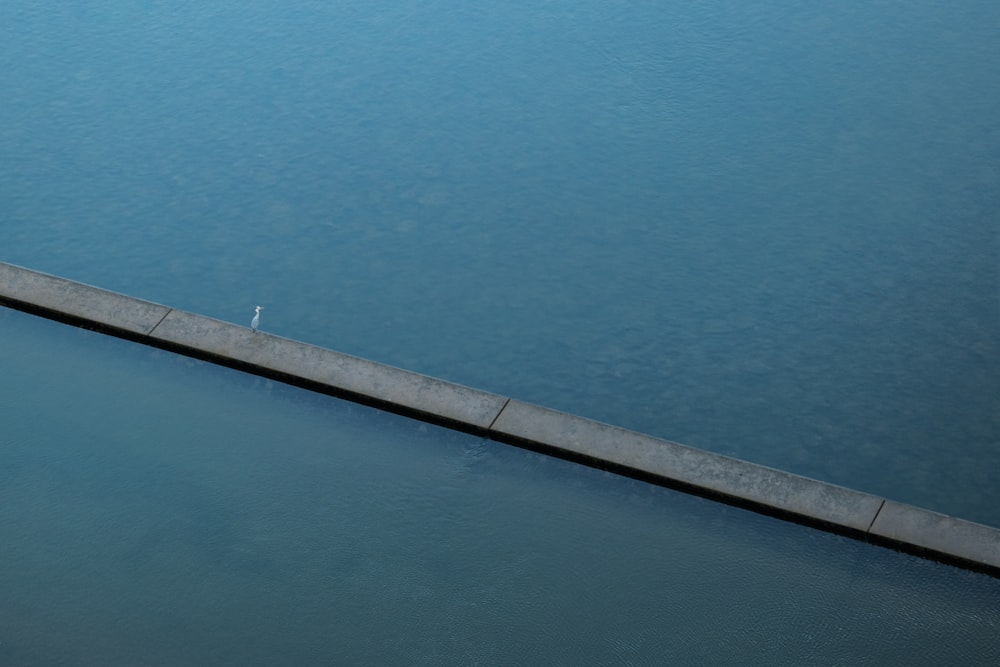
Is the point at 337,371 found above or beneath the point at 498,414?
beneath

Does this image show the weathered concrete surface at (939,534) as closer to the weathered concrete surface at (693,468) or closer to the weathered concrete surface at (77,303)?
the weathered concrete surface at (693,468)

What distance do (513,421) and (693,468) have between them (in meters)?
0.75

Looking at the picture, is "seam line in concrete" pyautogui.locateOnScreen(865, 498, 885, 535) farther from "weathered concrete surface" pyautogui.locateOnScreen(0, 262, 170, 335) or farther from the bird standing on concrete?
"weathered concrete surface" pyautogui.locateOnScreen(0, 262, 170, 335)

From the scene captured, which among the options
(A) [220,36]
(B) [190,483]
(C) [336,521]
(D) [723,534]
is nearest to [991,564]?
(D) [723,534]

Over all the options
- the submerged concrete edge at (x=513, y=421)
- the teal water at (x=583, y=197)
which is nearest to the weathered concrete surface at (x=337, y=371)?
the submerged concrete edge at (x=513, y=421)

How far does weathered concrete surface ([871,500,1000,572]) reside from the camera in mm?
4695

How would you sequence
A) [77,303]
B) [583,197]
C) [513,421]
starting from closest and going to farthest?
[513,421]
[77,303]
[583,197]

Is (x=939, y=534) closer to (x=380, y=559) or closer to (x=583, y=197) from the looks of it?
(x=380, y=559)

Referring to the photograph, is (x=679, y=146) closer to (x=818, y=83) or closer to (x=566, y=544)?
(x=818, y=83)

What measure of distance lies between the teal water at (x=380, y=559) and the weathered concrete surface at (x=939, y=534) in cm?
7

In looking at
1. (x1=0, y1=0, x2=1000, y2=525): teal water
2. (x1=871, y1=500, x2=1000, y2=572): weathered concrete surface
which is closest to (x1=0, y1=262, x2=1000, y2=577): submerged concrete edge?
(x1=871, y1=500, x2=1000, y2=572): weathered concrete surface

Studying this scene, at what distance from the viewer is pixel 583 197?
22.0ft

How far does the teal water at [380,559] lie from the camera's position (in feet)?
14.7

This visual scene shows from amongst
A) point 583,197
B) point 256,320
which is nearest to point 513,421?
point 256,320
